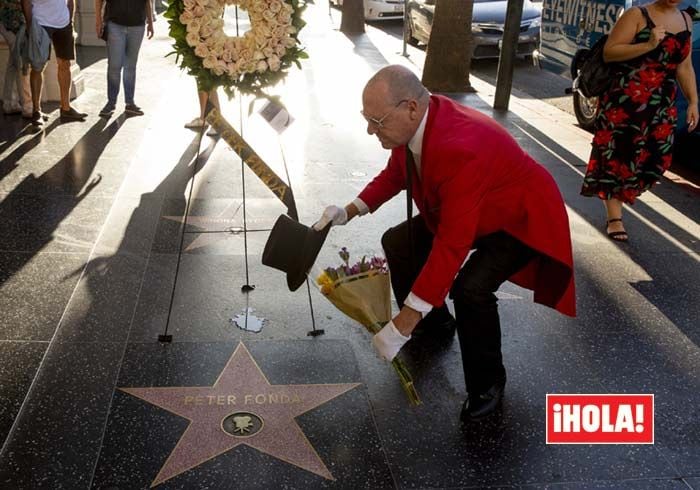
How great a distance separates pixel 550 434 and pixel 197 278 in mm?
2463

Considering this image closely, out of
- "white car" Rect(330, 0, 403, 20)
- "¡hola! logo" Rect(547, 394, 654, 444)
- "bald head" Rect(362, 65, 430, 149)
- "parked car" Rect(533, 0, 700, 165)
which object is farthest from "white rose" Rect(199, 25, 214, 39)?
"white car" Rect(330, 0, 403, 20)

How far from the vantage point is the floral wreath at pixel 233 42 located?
4.24 metres

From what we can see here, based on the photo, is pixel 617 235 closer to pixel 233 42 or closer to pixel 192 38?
pixel 233 42

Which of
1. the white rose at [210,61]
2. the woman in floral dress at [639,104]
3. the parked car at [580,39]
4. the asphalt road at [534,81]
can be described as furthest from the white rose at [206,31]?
the asphalt road at [534,81]

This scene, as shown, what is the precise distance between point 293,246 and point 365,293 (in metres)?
0.42

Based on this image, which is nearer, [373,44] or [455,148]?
[455,148]

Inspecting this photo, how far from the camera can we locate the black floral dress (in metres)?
Answer: 5.66

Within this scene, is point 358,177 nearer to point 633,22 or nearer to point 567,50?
point 633,22

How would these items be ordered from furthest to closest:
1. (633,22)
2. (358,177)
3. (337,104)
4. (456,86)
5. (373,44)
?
(373,44) < (456,86) < (337,104) < (358,177) < (633,22)

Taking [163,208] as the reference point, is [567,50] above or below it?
above

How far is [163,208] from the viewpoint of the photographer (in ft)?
20.4

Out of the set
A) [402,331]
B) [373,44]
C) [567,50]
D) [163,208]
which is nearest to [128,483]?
[402,331]

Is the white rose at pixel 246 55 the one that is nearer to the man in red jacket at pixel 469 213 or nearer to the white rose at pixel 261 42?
the white rose at pixel 261 42

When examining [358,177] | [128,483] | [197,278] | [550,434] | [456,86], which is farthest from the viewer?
[456,86]
